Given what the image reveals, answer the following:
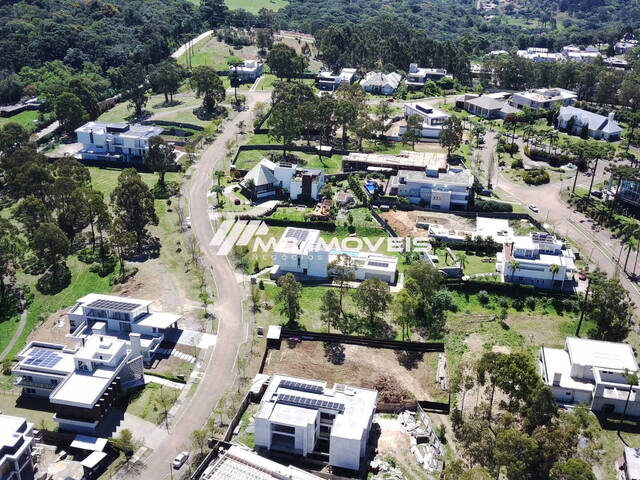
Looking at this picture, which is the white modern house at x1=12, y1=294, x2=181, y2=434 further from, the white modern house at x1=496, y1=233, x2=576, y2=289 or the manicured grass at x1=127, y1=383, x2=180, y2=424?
the white modern house at x1=496, y1=233, x2=576, y2=289

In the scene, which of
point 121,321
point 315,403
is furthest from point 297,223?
point 315,403

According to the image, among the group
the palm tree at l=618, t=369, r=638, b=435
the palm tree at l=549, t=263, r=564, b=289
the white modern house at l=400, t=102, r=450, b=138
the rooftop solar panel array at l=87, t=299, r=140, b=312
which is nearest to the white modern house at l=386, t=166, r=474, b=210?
the palm tree at l=549, t=263, r=564, b=289

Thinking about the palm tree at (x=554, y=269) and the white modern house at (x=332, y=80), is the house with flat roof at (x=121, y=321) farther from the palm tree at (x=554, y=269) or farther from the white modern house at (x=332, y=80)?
the white modern house at (x=332, y=80)

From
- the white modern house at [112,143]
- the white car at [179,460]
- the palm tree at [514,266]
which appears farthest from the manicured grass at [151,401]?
the white modern house at [112,143]

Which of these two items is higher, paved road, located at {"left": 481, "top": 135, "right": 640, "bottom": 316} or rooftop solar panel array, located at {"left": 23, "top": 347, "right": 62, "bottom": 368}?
paved road, located at {"left": 481, "top": 135, "right": 640, "bottom": 316}

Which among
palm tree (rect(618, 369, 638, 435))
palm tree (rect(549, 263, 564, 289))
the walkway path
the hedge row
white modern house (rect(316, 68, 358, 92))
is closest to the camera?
palm tree (rect(618, 369, 638, 435))

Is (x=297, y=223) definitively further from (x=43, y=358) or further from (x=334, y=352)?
(x=43, y=358)

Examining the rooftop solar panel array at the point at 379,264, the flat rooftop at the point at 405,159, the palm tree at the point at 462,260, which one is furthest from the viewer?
the flat rooftop at the point at 405,159

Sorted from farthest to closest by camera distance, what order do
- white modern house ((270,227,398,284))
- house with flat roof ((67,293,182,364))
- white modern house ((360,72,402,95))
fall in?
white modern house ((360,72,402,95)) → white modern house ((270,227,398,284)) → house with flat roof ((67,293,182,364))
